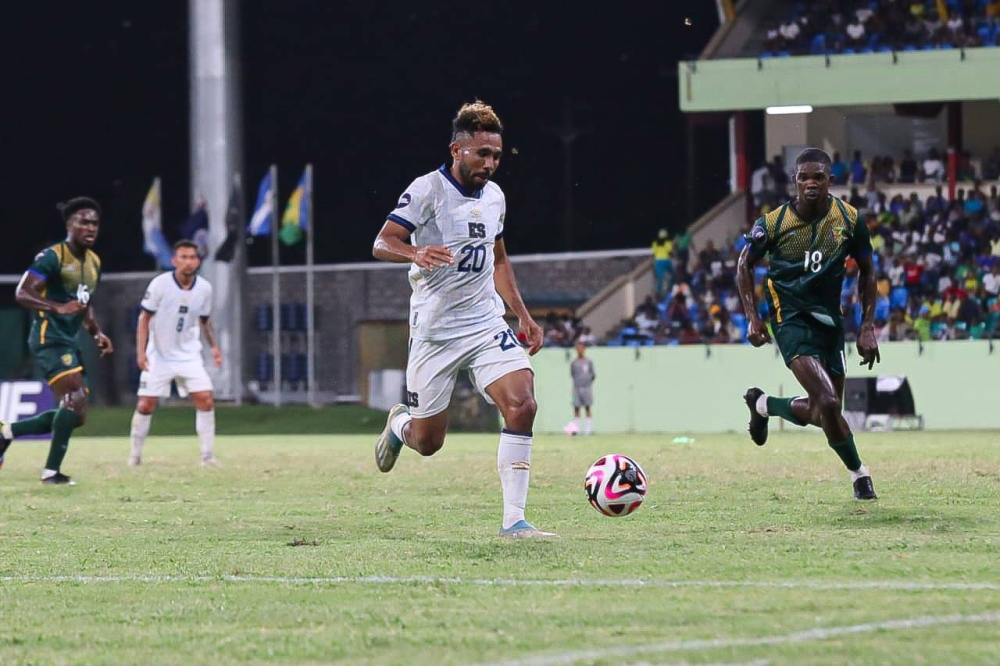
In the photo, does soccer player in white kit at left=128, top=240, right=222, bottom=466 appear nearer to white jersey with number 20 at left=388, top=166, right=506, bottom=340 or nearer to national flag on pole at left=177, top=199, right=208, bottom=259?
white jersey with number 20 at left=388, top=166, right=506, bottom=340

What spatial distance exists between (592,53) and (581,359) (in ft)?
69.3

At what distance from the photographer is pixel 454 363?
366 inches

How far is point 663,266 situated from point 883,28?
7.51 m

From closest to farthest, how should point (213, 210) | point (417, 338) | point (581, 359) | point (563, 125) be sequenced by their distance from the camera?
1. point (417, 338)
2. point (581, 359)
3. point (213, 210)
4. point (563, 125)

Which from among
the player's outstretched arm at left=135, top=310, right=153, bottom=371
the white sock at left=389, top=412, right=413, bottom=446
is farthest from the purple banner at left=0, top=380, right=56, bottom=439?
the white sock at left=389, top=412, right=413, bottom=446

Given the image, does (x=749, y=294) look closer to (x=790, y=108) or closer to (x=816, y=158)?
(x=816, y=158)

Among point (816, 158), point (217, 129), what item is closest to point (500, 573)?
point (816, 158)

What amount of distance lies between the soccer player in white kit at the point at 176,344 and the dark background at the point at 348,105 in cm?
2889

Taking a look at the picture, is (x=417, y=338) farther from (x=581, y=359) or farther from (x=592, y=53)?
(x=592, y=53)

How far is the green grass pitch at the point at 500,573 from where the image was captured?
536 centimetres

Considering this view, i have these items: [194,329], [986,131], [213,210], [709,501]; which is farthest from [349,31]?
[709,501]

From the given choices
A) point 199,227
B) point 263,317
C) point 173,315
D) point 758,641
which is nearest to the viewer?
point 758,641

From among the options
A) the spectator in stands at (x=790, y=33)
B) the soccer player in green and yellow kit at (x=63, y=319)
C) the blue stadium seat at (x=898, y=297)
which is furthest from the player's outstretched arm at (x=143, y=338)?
the spectator in stands at (x=790, y=33)

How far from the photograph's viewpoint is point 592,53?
159 feet
